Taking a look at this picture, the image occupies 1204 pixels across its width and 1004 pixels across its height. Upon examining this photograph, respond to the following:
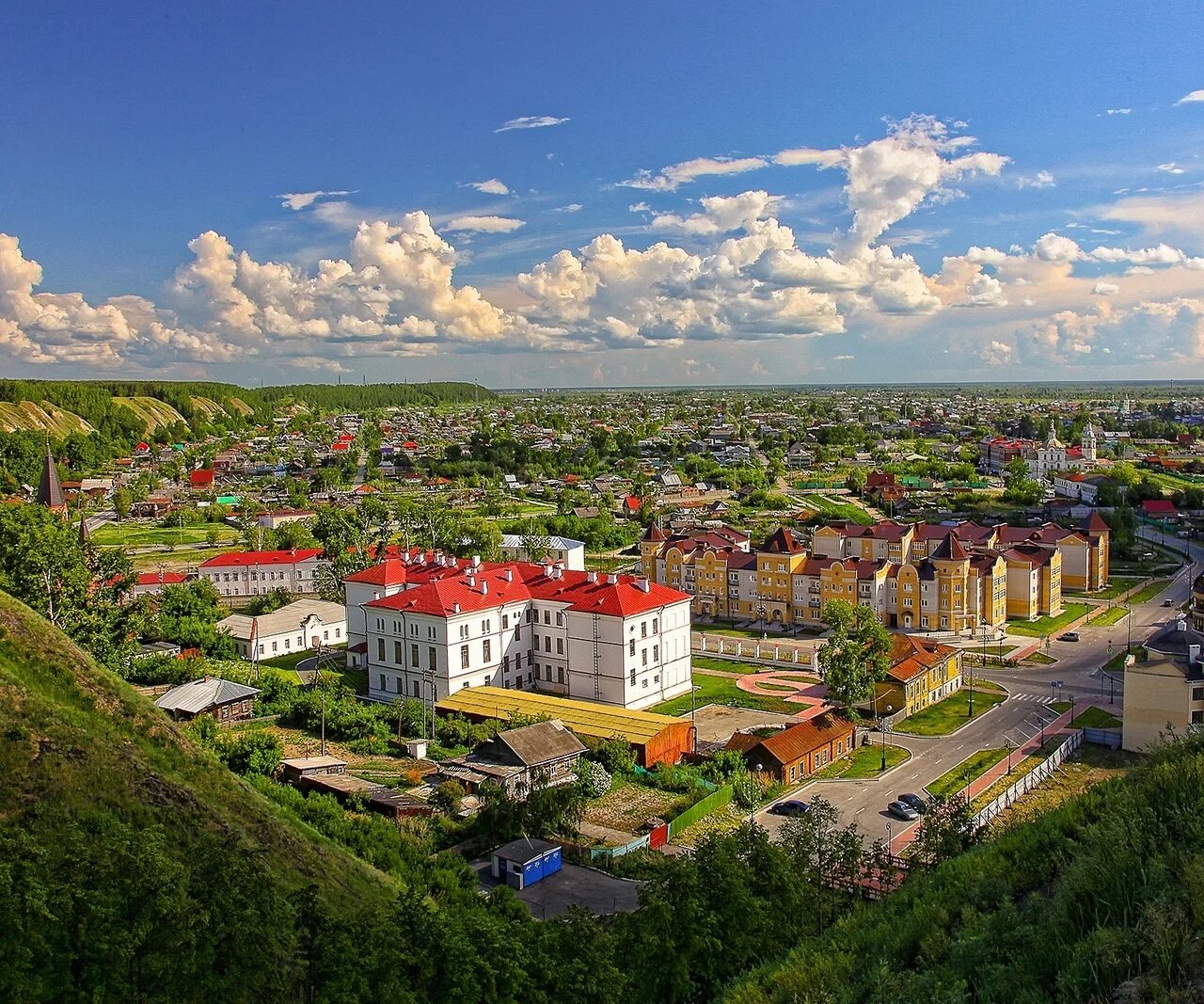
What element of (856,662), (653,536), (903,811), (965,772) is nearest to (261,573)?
(653,536)

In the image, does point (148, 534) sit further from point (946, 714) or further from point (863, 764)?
point (863, 764)

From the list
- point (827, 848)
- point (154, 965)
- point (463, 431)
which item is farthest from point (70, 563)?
point (463, 431)

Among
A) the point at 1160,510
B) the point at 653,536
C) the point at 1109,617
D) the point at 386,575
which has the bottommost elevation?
the point at 1109,617

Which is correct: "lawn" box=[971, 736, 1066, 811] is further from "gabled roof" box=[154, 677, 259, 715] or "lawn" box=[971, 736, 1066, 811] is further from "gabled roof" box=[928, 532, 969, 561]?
"gabled roof" box=[154, 677, 259, 715]

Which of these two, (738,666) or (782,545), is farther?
(782,545)

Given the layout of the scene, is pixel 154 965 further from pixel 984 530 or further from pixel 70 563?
pixel 984 530

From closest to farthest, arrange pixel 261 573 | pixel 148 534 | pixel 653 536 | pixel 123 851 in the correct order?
pixel 123 851 → pixel 261 573 → pixel 653 536 → pixel 148 534

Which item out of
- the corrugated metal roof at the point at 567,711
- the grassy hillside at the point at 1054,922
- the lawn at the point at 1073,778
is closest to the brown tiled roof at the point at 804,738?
the corrugated metal roof at the point at 567,711
